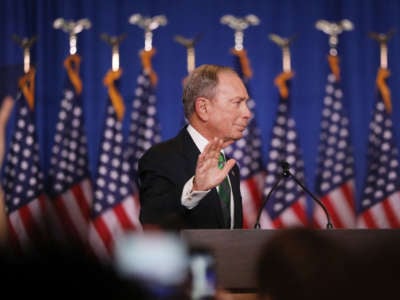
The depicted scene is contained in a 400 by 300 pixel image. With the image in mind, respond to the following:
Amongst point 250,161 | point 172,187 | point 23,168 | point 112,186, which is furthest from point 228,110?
point 23,168

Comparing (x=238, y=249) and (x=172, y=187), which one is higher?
(x=172, y=187)

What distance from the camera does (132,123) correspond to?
22.6 feet

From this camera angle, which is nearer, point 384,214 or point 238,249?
point 238,249

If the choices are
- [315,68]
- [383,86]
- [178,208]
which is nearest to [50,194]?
[315,68]

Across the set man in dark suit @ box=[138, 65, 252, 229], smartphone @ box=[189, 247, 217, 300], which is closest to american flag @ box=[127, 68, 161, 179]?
man in dark suit @ box=[138, 65, 252, 229]

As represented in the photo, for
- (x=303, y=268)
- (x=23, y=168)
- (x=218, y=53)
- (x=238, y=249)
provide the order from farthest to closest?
(x=218, y=53), (x=23, y=168), (x=238, y=249), (x=303, y=268)

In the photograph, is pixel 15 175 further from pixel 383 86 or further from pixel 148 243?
pixel 148 243

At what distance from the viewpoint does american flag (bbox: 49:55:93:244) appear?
684 cm

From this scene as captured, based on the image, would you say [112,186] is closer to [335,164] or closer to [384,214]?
[335,164]

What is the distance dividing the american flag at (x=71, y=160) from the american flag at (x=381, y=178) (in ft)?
8.08

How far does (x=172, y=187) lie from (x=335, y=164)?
365 cm

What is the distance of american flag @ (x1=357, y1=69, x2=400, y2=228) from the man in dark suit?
3219 mm

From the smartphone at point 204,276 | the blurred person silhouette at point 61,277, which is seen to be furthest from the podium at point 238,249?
the blurred person silhouette at point 61,277

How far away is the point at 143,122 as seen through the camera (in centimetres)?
688
